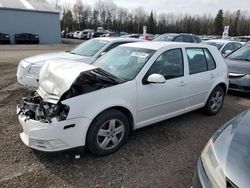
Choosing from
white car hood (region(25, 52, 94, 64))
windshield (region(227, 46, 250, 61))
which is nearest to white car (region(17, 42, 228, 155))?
white car hood (region(25, 52, 94, 64))

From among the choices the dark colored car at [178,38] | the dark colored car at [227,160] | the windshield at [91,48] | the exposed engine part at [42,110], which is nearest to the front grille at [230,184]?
the dark colored car at [227,160]

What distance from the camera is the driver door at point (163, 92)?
382 centimetres

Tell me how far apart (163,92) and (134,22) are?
6250cm

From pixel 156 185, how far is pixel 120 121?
1043 millimetres

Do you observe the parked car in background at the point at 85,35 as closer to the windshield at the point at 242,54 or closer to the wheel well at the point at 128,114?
the windshield at the point at 242,54

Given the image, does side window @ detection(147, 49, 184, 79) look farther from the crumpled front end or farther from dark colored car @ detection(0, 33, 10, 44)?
dark colored car @ detection(0, 33, 10, 44)

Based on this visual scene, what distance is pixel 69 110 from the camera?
119 inches

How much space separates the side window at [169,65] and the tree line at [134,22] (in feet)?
175

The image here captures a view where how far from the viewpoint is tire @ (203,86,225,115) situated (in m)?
5.20

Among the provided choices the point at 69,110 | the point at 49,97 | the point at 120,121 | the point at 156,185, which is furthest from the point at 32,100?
the point at 156,185

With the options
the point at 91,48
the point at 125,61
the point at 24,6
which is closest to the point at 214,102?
the point at 125,61

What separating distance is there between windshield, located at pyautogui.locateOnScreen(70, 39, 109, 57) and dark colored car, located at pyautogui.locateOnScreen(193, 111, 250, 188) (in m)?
5.33

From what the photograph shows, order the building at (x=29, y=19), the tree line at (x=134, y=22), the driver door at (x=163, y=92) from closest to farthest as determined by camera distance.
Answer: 1. the driver door at (x=163, y=92)
2. the building at (x=29, y=19)
3. the tree line at (x=134, y=22)

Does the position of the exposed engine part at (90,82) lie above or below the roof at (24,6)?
below
